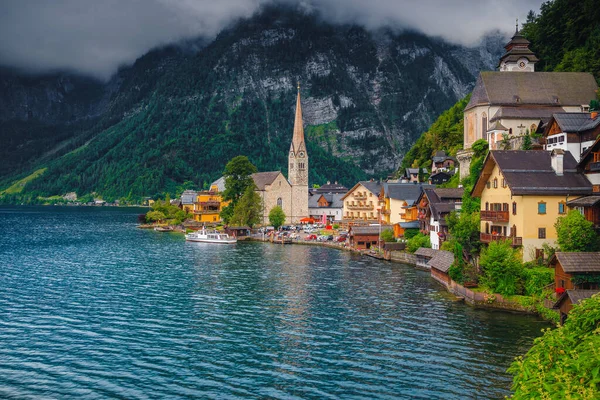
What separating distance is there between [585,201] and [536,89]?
38804 millimetres

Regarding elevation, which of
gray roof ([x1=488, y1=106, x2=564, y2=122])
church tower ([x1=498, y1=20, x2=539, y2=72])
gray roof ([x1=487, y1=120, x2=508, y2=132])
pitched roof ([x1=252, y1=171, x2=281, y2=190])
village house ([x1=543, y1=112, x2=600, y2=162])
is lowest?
village house ([x1=543, y1=112, x2=600, y2=162])

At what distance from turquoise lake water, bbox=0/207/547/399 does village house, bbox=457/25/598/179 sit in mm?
23621

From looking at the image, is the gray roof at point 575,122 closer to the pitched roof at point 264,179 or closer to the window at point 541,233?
the window at point 541,233

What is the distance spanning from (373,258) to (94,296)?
41.0 metres

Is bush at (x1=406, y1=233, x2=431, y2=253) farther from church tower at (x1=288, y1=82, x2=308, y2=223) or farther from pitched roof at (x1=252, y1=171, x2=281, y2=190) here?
church tower at (x1=288, y1=82, x2=308, y2=223)

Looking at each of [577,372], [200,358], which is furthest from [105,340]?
[577,372]

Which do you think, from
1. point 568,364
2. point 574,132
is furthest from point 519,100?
point 568,364

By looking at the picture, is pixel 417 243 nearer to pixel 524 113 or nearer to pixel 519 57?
pixel 524 113

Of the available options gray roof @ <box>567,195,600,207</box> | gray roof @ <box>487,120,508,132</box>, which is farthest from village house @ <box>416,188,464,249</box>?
gray roof @ <box>567,195,600,207</box>

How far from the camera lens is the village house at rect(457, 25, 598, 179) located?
243 feet

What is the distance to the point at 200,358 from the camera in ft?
109

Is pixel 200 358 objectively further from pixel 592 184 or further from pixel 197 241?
pixel 197 241

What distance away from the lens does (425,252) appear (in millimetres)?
70188

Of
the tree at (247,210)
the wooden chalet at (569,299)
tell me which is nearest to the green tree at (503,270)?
the wooden chalet at (569,299)
